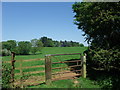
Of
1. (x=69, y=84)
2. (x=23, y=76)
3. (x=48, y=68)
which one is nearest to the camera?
(x=23, y=76)

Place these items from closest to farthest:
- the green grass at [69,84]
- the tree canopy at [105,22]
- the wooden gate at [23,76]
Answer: the wooden gate at [23,76] < the green grass at [69,84] < the tree canopy at [105,22]

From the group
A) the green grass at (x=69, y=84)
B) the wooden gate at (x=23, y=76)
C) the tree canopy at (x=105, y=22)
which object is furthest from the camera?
the tree canopy at (x=105, y=22)

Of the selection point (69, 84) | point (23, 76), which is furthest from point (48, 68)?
point (23, 76)

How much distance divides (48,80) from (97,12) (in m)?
4.72

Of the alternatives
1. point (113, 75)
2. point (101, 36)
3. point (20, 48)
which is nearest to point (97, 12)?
point (101, 36)

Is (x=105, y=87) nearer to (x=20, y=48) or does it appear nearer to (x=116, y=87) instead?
(x=116, y=87)

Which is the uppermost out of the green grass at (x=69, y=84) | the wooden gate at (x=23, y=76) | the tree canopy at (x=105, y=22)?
the tree canopy at (x=105, y=22)

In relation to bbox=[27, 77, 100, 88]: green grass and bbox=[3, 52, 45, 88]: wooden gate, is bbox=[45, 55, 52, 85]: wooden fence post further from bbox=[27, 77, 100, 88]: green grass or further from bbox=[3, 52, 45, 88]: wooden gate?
bbox=[27, 77, 100, 88]: green grass

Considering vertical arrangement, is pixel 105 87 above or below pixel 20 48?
below

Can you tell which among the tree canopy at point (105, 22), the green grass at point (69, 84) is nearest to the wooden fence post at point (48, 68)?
the green grass at point (69, 84)

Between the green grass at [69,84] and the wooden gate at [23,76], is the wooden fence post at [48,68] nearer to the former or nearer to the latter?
the wooden gate at [23,76]

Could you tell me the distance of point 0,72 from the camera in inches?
183

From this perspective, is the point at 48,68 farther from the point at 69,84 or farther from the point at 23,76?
the point at 23,76

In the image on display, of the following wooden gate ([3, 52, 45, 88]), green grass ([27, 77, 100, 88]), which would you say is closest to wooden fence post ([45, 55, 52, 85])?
wooden gate ([3, 52, 45, 88])
